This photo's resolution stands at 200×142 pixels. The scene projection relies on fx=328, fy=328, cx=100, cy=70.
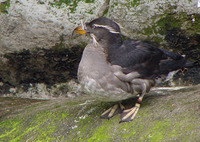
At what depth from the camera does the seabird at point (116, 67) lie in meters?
3.85

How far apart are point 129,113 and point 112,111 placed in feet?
1.12

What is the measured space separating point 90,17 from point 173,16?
49.1 inches

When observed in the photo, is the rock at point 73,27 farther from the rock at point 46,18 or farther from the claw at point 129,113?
the claw at point 129,113

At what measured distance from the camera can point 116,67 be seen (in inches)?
153

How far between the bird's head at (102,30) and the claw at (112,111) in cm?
84

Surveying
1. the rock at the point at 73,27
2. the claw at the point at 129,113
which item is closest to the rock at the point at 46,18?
the rock at the point at 73,27

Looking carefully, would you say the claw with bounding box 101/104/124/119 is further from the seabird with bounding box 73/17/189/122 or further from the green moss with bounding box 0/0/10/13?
the green moss with bounding box 0/0/10/13

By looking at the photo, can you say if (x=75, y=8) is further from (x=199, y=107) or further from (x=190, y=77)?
(x=199, y=107)

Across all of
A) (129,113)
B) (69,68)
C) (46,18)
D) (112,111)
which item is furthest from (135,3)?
(129,113)

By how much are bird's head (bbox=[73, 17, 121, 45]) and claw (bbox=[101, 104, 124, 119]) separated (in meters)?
0.84

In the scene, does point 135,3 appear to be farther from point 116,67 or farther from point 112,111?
point 112,111

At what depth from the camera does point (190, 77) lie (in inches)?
209

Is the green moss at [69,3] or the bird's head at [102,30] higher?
the green moss at [69,3]

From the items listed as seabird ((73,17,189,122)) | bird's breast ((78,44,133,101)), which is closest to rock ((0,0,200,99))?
seabird ((73,17,189,122))
